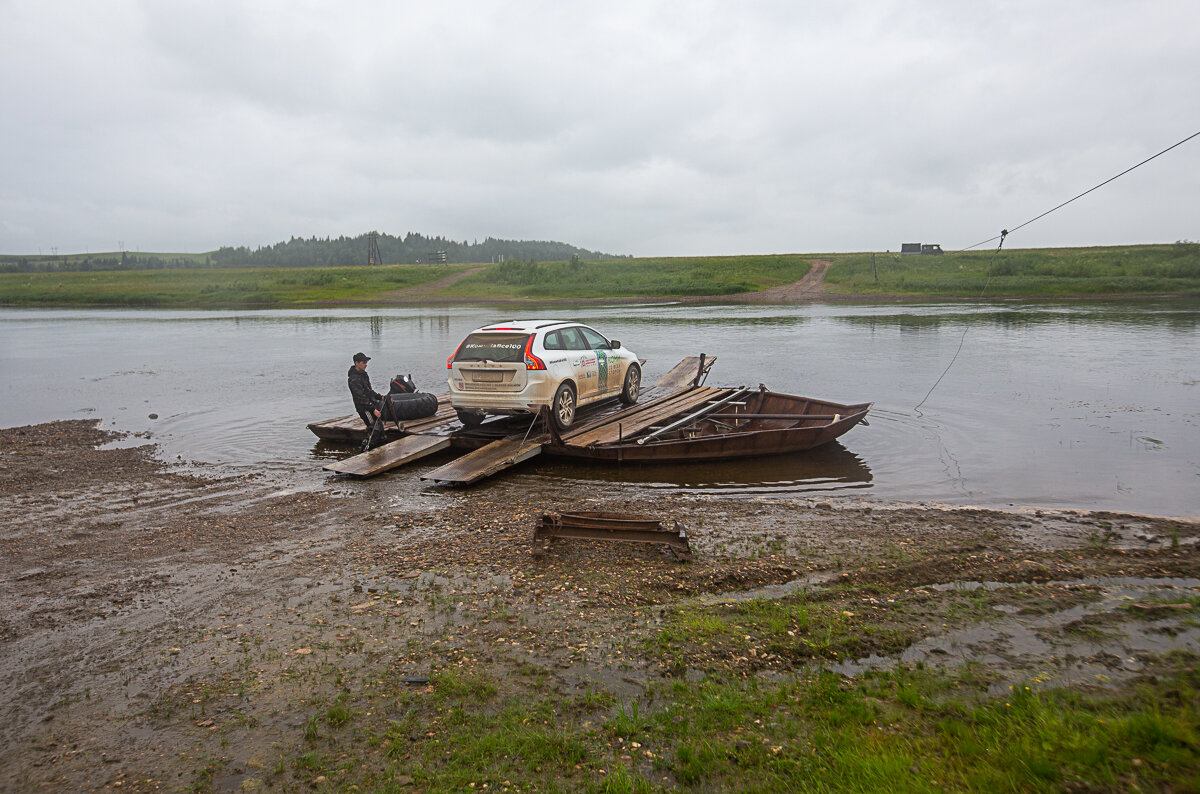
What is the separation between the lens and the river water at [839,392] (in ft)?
33.6

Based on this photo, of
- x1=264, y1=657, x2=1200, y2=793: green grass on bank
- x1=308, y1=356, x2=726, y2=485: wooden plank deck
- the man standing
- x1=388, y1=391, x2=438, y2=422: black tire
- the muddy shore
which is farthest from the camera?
x1=388, y1=391, x2=438, y2=422: black tire

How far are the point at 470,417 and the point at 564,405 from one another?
170 cm

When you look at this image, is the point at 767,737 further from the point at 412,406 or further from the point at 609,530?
the point at 412,406

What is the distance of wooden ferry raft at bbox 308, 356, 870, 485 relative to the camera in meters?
10.6

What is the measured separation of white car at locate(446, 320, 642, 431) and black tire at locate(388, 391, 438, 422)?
1.37m

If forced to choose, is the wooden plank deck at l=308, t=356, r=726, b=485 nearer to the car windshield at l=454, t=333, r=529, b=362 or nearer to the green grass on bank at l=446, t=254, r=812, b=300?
the car windshield at l=454, t=333, r=529, b=362

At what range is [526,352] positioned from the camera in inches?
443

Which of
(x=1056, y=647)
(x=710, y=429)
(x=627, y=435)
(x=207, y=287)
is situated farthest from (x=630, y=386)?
(x=207, y=287)

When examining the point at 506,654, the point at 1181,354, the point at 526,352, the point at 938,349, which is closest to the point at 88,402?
the point at 526,352

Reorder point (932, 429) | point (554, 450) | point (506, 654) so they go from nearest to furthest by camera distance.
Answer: point (506, 654), point (554, 450), point (932, 429)

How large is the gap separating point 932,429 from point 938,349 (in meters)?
13.4

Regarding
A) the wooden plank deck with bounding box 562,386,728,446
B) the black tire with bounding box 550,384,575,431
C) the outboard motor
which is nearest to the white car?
the black tire with bounding box 550,384,575,431

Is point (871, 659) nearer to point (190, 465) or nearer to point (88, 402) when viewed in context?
point (190, 465)

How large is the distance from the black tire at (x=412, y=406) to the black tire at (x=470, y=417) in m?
1.08
